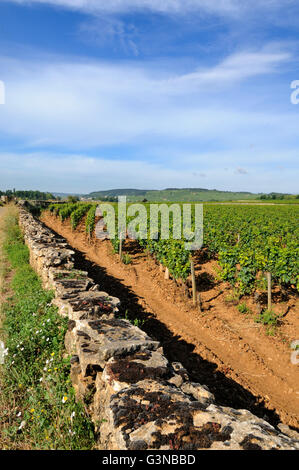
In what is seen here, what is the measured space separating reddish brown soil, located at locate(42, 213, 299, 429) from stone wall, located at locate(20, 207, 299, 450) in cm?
273

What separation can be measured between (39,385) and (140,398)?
7.01 feet

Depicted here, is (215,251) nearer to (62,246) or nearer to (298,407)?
(62,246)

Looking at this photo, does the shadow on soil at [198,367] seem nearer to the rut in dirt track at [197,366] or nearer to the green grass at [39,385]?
the rut in dirt track at [197,366]

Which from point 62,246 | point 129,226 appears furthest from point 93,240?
point 62,246

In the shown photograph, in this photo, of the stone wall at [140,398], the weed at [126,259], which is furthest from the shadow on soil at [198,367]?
the weed at [126,259]

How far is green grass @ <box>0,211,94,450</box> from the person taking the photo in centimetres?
348

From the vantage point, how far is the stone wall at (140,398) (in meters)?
2.64

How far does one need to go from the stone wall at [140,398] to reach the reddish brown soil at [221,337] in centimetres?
273

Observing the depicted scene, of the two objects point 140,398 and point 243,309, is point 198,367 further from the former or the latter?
point 140,398

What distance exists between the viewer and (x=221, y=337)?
8.66 m
